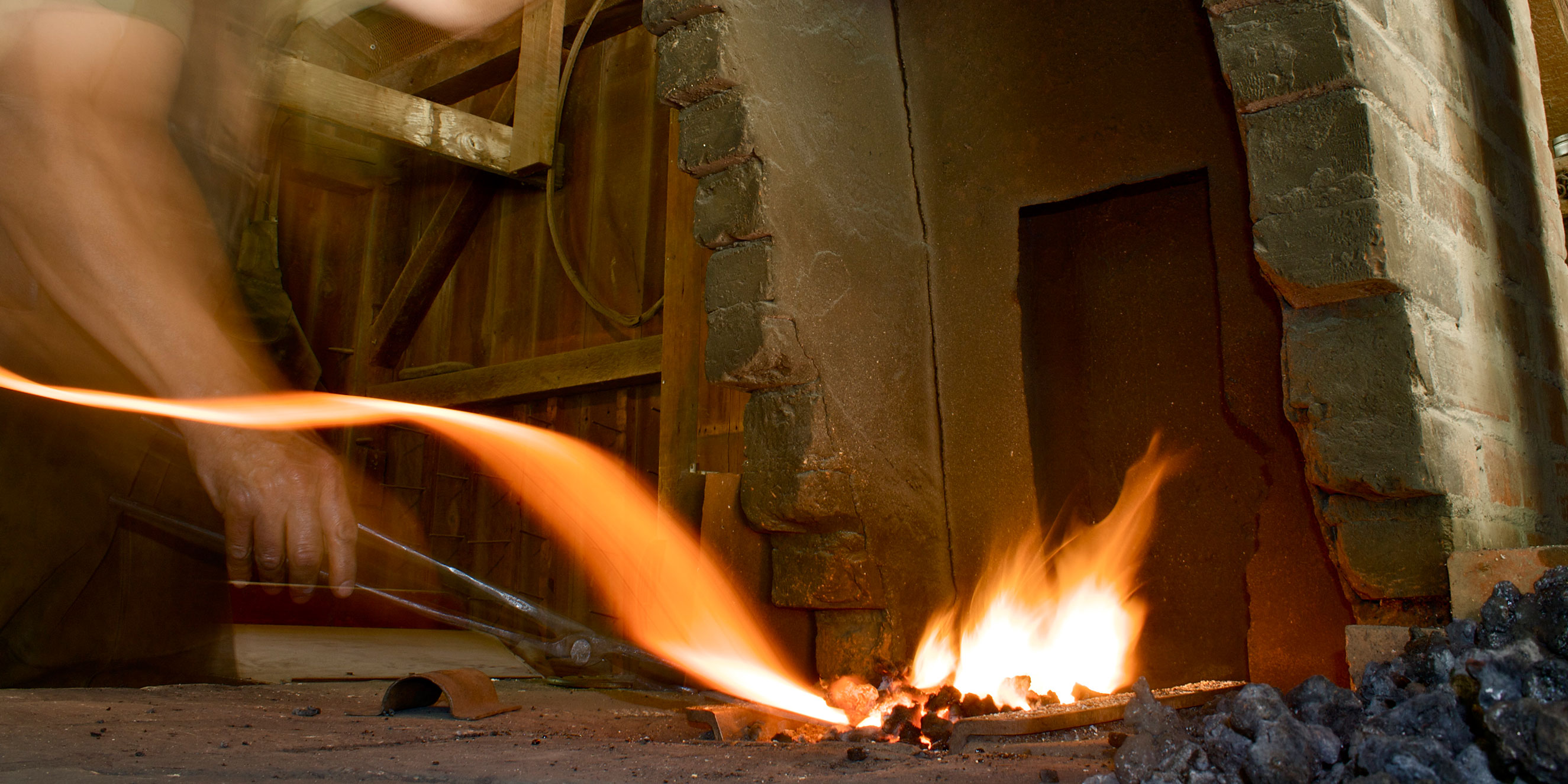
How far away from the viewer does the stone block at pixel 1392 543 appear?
→ 6.23ft

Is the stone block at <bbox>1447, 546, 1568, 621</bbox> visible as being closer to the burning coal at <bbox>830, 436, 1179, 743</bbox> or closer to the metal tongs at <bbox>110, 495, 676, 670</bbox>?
the burning coal at <bbox>830, 436, 1179, 743</bbox>

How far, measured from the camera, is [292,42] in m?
5.51

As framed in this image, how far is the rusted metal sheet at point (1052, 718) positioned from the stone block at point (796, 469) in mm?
727

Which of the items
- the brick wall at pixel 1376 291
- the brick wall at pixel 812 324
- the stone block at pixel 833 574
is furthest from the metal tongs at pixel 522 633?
the brick wall at pixel 1376 291

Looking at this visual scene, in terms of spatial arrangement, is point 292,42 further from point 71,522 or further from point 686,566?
point 686,566

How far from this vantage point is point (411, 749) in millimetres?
1883

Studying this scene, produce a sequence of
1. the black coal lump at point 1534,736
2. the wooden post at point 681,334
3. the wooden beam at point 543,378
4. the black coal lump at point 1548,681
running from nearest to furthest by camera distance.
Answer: the black coal lump at point 1534,736 → the black coal lump at point 1548,681 → the wooden post at point 681,334 → the wooden beam at point 543,378

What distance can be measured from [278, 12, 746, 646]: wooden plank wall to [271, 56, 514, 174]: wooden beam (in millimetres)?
578

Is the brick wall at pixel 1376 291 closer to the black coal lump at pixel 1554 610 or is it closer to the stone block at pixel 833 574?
the black coal lump at pixel 1554 610

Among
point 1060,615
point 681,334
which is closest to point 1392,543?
point 1060,615

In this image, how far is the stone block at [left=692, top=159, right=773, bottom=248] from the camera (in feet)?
8.64

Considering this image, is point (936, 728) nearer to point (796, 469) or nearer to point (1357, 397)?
point (796, 469)

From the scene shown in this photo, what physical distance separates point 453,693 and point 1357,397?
2.17 meters

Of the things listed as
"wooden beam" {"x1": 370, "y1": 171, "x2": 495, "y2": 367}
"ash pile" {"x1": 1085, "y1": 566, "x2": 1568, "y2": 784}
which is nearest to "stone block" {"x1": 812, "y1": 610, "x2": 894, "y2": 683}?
"ash pile" {"x1": 1085, "y1": 566, "x2": 1568, "y2": 784}
